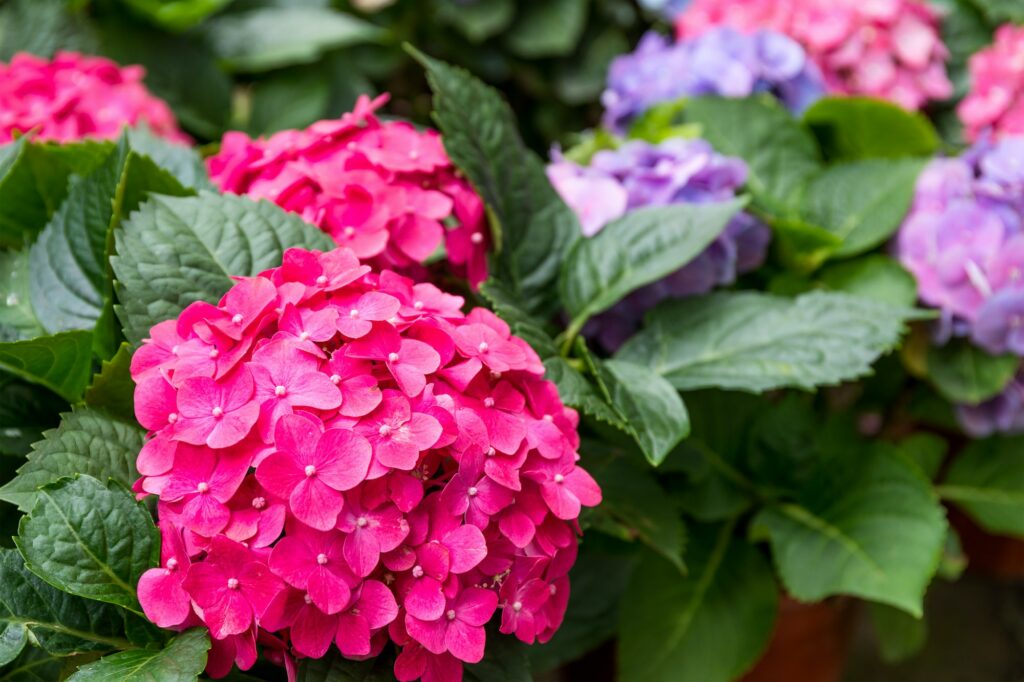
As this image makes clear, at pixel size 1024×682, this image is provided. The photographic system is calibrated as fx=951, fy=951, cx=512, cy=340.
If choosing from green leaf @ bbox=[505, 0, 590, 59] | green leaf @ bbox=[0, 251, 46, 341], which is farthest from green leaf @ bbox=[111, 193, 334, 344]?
green leaf @ bbox=[505, 0, 590, 59]

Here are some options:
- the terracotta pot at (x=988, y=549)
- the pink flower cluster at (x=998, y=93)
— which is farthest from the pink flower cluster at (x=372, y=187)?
the terracotta pot at (x=988, y=549)

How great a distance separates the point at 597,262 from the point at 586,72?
1000mm

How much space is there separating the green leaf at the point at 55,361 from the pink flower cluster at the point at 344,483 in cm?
10

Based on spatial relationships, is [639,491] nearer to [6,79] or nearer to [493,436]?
[493,436]

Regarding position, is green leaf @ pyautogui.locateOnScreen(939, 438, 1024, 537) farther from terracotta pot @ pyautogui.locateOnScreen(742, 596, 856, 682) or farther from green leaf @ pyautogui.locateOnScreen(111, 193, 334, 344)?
green leaf @ pyautogui.locateOnScreen(111, 193, 334, 344)

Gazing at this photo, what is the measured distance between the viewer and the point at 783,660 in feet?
3.37

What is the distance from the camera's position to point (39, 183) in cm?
75

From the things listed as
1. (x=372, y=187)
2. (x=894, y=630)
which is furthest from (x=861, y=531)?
(x=372, y=187)

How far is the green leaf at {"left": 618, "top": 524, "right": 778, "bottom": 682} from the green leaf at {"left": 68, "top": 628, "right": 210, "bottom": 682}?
0.45 m

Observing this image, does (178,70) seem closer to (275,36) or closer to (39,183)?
(275,36)

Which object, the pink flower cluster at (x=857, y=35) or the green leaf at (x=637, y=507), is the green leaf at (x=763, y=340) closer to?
the green leaf at (x=637, y=507)

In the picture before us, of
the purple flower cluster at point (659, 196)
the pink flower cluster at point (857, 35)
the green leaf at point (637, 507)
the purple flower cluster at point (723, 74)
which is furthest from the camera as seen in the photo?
the pink flower cluster at point (857, 35)

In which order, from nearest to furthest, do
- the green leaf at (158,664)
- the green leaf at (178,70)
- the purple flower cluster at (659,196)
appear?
the green leaf at (158,664)
the purple flower cluster at (659,196)
the green leaf at (178,70)

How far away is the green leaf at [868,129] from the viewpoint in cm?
101
